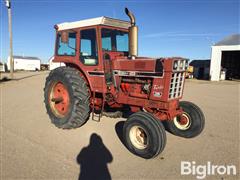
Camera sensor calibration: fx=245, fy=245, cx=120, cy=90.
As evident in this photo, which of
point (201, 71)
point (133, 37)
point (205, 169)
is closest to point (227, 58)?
point (201, 71)

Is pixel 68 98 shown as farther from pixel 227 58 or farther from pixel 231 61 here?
pixel 231 61

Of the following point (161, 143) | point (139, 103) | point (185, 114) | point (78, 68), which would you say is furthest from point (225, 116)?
point (78, 68)

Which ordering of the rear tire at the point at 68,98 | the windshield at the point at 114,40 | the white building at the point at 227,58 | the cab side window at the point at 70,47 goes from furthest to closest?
the white building at the point at 227,58 → the cab side window at the point at 70,47 → the windshield at the point at 114,40 → the rear tire at the point at 68,98

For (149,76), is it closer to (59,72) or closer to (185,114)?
(185,114)

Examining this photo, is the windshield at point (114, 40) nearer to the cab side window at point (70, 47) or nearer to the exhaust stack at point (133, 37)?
the exhaust stack at point (133, 37)

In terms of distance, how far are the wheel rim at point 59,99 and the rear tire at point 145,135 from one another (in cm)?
206

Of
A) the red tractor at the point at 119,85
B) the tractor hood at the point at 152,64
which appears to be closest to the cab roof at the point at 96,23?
the red tractor at the point at 119,85

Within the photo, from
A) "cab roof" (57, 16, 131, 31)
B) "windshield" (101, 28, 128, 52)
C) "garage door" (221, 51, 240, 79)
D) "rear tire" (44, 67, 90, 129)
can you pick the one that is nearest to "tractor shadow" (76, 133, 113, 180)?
"rear tire" (44, 67, 90, 129)

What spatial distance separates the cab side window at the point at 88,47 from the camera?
5574mm

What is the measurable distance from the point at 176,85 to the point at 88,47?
7.34 ft

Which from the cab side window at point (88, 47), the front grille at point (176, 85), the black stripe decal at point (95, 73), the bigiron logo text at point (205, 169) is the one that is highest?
the cab side window at point (88, 47)

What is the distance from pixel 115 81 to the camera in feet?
17.9

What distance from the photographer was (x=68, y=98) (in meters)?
5.88

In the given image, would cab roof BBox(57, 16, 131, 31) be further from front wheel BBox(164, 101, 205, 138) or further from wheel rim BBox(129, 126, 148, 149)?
wheel rim BBox(129, 126, 148, 149)
